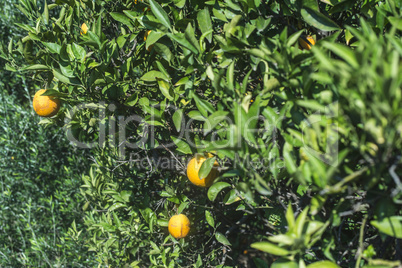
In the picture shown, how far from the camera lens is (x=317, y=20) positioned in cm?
113

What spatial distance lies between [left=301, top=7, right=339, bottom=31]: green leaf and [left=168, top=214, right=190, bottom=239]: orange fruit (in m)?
0.91

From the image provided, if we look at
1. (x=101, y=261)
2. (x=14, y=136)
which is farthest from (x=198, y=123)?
(x=14, y=136)

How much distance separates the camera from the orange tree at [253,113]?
0.73 m

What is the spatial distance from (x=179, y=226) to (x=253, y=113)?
75cm

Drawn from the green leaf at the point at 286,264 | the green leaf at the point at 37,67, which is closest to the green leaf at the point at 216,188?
the green leaf at the point at 286,264

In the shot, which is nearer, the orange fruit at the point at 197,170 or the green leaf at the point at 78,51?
the orange fruit at the point at 197,170

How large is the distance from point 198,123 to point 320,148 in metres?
0.74

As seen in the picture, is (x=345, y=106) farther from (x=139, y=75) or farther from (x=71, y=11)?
(x=71, y=11)

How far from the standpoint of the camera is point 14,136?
285 centimetres


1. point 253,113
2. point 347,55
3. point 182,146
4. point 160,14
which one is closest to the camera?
point 347,55

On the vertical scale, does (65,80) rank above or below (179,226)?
above

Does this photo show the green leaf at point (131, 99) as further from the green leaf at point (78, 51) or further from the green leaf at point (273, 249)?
the green leaf at point (273, 249)

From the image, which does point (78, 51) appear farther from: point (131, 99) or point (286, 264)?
point (286, 264)

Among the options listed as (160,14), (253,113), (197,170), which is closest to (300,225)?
(253,113)
